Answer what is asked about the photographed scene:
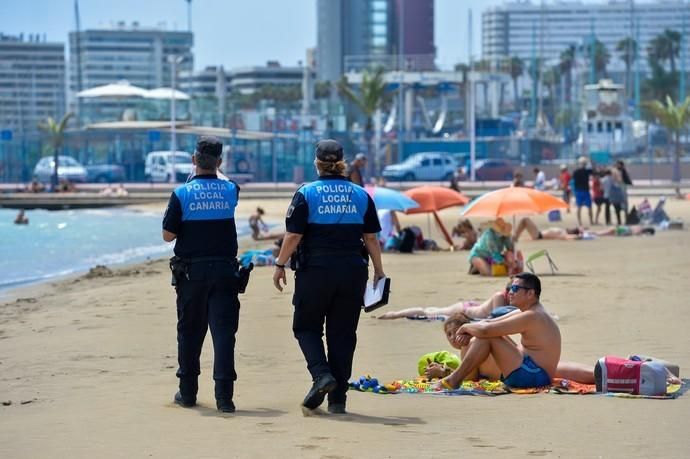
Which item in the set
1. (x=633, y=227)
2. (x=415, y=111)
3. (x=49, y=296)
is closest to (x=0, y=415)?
(x=49, y=296)

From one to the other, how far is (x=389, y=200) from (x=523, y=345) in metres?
11.5

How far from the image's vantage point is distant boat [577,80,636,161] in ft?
259

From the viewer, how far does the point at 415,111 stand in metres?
101

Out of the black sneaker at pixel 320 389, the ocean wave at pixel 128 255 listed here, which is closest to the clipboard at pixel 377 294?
the black sneaker at pixel 320 389

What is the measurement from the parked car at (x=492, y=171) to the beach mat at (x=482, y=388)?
53216 millimetres

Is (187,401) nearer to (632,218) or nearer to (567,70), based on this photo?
(632,218)

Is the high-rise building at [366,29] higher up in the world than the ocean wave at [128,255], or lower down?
higher up

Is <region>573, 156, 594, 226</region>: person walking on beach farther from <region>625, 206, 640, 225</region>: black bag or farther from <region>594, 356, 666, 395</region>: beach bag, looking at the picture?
<region>594, 356, 666, 395</region>: beach bag

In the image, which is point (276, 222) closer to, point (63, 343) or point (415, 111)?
point (63, 343)

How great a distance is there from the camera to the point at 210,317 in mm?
8086

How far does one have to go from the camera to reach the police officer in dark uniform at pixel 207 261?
8.00 meters

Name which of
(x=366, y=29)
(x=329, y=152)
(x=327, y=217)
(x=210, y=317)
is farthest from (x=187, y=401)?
(x=366, y=29)

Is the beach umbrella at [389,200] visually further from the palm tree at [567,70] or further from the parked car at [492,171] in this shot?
the palm tree at [567,70]

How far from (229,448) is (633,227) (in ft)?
64.9
